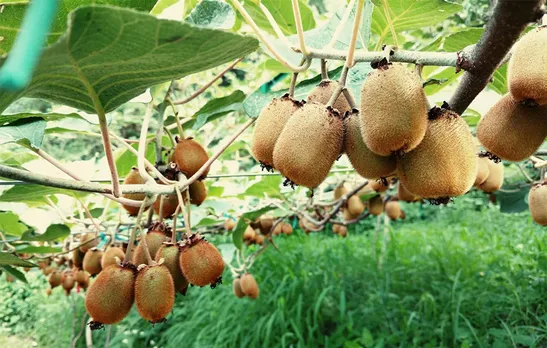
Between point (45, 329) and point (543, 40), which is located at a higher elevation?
point (543, 40)

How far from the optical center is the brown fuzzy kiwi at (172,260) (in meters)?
0.95

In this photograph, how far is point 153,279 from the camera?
89 centimetres

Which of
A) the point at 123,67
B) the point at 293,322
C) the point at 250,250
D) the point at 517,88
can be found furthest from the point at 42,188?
the point at 250,250

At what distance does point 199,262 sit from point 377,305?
266 cm

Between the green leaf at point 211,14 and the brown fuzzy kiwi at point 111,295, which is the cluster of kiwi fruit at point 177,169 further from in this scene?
the green leaf at point 211,14

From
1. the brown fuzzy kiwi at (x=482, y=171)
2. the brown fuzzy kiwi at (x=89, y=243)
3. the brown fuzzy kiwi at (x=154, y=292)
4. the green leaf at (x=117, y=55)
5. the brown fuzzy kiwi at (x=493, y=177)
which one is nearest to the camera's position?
the green leaf at (x=117, y=55)

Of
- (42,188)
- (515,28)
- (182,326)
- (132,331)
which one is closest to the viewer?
(515,28)

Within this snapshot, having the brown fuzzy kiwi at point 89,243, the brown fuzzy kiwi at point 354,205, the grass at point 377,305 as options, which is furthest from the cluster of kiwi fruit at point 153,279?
the grass at point 377,305

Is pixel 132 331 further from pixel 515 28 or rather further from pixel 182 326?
pixel 515 28

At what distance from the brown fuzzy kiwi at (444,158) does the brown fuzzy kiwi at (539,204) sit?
837 millimetres

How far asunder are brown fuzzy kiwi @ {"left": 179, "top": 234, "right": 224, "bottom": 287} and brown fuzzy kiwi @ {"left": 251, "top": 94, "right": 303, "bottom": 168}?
0.26 meters

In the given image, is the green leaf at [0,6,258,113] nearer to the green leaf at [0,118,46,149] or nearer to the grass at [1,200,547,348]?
the green leaf at [0,118,46,149]

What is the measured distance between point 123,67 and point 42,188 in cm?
68

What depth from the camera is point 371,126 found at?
0.62 metres
